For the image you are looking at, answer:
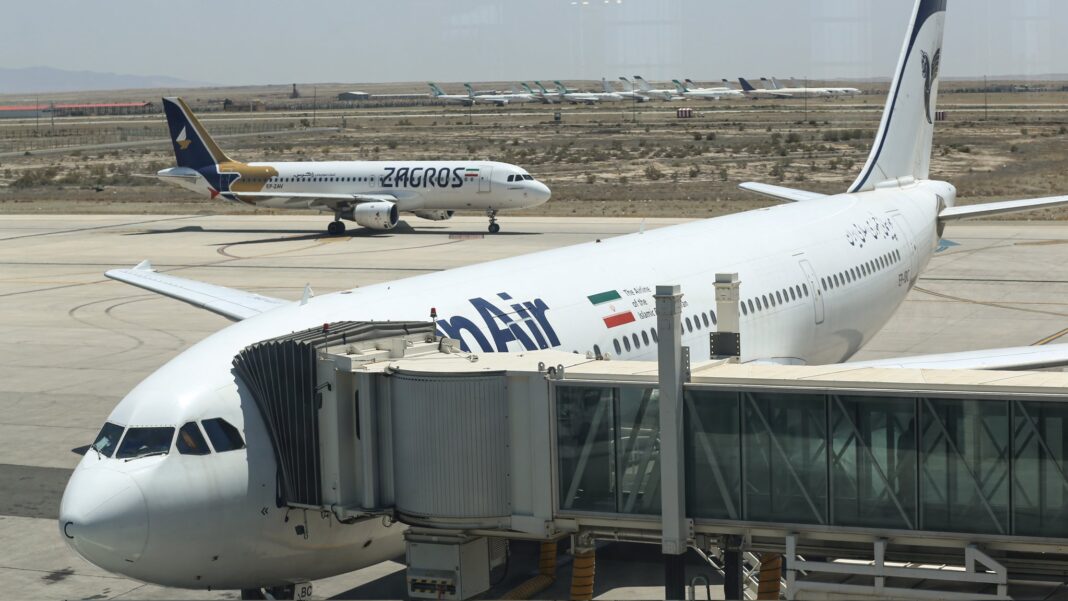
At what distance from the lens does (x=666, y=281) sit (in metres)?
21.3

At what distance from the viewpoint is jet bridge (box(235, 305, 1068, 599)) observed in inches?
453

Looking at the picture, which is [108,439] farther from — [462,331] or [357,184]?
[357,184]

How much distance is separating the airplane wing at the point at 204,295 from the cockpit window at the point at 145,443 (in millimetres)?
11333

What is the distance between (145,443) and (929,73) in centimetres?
2775

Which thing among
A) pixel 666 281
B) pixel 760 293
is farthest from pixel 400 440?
pixel 760 293

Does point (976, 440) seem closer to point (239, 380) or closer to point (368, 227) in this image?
point (239, 380)

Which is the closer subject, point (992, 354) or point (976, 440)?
point (976, 440)

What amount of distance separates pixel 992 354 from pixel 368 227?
145 ft

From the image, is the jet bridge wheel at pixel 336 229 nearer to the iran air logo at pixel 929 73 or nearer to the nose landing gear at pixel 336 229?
the nose landing gear at pixel 336 229

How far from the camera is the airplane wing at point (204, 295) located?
85.5 feet

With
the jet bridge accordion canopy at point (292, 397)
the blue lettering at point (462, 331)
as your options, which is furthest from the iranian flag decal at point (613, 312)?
the jet bridge accordion canopy at point (292, 397)

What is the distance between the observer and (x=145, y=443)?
13445mm

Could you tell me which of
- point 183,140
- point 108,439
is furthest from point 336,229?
point 108,439

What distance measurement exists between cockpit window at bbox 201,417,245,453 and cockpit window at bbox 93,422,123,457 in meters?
1.01
